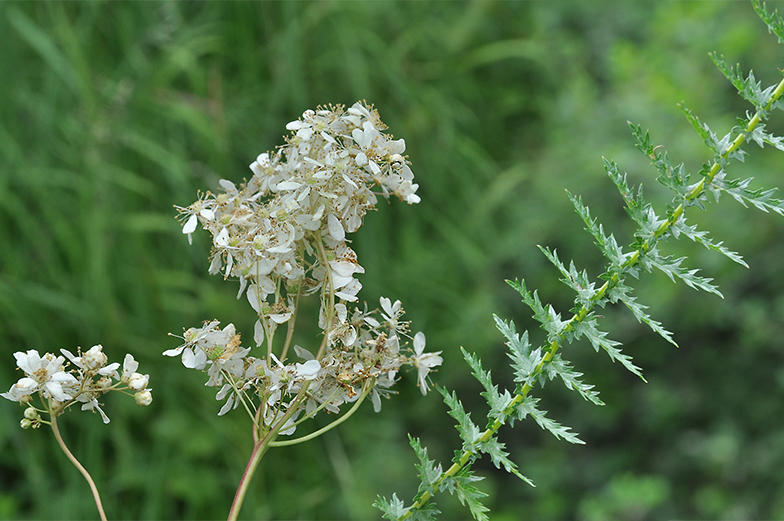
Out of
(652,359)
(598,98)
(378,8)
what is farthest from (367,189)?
Result: (598,98)

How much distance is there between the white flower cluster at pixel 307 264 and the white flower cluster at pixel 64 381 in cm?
4

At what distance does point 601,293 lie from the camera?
38 cm

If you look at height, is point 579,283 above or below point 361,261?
below

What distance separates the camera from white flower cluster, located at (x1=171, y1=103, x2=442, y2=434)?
43cm

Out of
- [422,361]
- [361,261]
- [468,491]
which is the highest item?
[361,261]

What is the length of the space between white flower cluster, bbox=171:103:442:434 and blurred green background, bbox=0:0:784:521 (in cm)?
123

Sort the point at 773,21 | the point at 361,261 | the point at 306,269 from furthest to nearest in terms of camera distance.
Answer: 1. the point at 361,261
2. the point at 306,269
3. the point at 773,21

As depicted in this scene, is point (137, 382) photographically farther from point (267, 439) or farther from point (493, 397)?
point (493, 397)

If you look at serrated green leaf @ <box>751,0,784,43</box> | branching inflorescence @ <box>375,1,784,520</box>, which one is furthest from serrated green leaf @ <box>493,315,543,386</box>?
serrated green leaf @ <box>751,0,784,43</box>

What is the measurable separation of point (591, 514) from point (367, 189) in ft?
4.44

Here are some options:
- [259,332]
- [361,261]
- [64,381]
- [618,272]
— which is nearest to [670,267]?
[618,272]

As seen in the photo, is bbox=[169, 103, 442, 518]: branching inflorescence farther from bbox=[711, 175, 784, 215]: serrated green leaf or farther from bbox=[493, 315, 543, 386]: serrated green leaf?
bbox=[711, 175, 784, 215]: serrated green leaf

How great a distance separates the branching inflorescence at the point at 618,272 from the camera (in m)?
0.37

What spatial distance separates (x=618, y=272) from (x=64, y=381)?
35 centimetres
